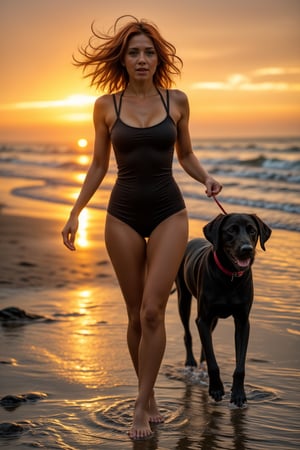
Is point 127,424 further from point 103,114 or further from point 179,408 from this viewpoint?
point 103,114

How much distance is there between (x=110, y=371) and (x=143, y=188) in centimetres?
176

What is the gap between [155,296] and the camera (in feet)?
15.6

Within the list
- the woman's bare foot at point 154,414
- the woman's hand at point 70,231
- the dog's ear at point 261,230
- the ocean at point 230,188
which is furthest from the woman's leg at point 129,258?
the ocean at point 230,188

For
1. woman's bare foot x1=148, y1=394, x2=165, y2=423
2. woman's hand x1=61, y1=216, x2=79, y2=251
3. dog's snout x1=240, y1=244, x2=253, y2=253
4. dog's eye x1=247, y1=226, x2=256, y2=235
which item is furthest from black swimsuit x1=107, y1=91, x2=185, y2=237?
woman's bare foot x1=148, y1=394, x2=165, y2=423

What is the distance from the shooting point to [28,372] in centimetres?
596

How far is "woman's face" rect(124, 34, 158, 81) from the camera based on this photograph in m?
4.95

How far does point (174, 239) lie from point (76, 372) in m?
1.67

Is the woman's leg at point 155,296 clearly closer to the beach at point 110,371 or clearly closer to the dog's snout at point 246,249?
the beach at point 110,371

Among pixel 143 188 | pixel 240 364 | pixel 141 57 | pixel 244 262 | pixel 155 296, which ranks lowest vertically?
pixel 240 364

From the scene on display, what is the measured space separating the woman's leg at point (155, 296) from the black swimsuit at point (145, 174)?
0.27 feet

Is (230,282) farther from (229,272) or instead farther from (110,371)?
(110,371)

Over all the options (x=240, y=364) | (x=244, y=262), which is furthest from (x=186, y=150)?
(x=240, y=364)

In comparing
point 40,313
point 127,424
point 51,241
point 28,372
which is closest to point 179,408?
point 127,424

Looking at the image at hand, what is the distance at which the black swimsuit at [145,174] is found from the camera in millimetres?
4812
